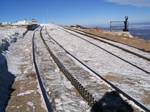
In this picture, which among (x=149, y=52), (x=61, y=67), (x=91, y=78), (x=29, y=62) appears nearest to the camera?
(x=91, y=78)

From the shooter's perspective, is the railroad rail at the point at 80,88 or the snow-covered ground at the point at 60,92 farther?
the railroad rail at the point at 80,88

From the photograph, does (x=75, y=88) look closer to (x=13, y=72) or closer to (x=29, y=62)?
(x=13, y=72)

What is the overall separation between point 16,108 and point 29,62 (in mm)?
6532

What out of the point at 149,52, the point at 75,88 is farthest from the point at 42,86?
the point at 149,52

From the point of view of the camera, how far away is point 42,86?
874cm

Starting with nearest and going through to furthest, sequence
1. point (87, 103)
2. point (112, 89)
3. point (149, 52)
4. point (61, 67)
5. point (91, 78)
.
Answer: point (87, 103), point (112, 89), point (91, 78), point (61, 67), point (149, 52)

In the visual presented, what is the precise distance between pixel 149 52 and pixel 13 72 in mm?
7604

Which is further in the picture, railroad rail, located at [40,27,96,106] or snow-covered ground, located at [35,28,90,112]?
railroad rail, located at [40,27,96,106]

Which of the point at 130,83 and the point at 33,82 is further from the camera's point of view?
the point at 33,82

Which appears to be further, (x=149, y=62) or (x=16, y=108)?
(x=149, y=62)

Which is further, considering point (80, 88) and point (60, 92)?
point (80, 88)

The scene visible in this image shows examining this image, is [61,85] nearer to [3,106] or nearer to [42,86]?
[42,86]

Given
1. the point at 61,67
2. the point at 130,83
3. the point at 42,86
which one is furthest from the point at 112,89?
the point at 61,67

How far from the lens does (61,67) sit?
11492 millimetres
